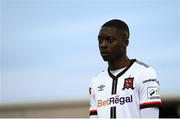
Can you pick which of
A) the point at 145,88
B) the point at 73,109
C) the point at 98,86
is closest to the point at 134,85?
the point at 145,88

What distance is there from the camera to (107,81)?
4.59m

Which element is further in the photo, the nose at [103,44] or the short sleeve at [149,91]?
the nose at [103,44]

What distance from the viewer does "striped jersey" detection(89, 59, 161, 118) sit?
14.1ft

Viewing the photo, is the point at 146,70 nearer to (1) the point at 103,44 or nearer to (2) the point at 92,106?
(1) the point at 103,44

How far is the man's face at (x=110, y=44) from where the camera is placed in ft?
14.5

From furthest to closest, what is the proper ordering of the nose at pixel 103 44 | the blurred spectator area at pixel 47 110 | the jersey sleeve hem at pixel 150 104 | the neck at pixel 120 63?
the blurred spectator area at pixel 47 110 < the neck at pixel 120 63 < the nose at pixel 103 44 < the jersey sleeve hem at pixel 150 104

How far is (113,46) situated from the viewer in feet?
14.5

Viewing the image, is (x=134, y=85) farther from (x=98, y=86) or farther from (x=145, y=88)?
(x=98, y=86)

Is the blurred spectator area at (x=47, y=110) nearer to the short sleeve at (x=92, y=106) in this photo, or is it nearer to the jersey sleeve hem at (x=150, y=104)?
the short sleeve at (x=92, y=106)

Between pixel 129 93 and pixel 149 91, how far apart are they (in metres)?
0.17

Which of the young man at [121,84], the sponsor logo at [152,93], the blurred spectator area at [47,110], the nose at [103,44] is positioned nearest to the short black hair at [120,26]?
the young man at [121,84]

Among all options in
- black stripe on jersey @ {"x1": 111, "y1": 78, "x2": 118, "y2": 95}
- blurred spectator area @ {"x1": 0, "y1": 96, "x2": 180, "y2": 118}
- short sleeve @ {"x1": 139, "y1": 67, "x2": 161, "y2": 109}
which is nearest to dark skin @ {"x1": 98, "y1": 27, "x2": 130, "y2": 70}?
black stripe on jersey @ {"x1": 111, "y1": 78, "x2": 118, "y2": 95}

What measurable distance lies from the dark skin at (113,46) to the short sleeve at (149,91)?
10.7 inches

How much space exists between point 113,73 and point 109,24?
423mm
